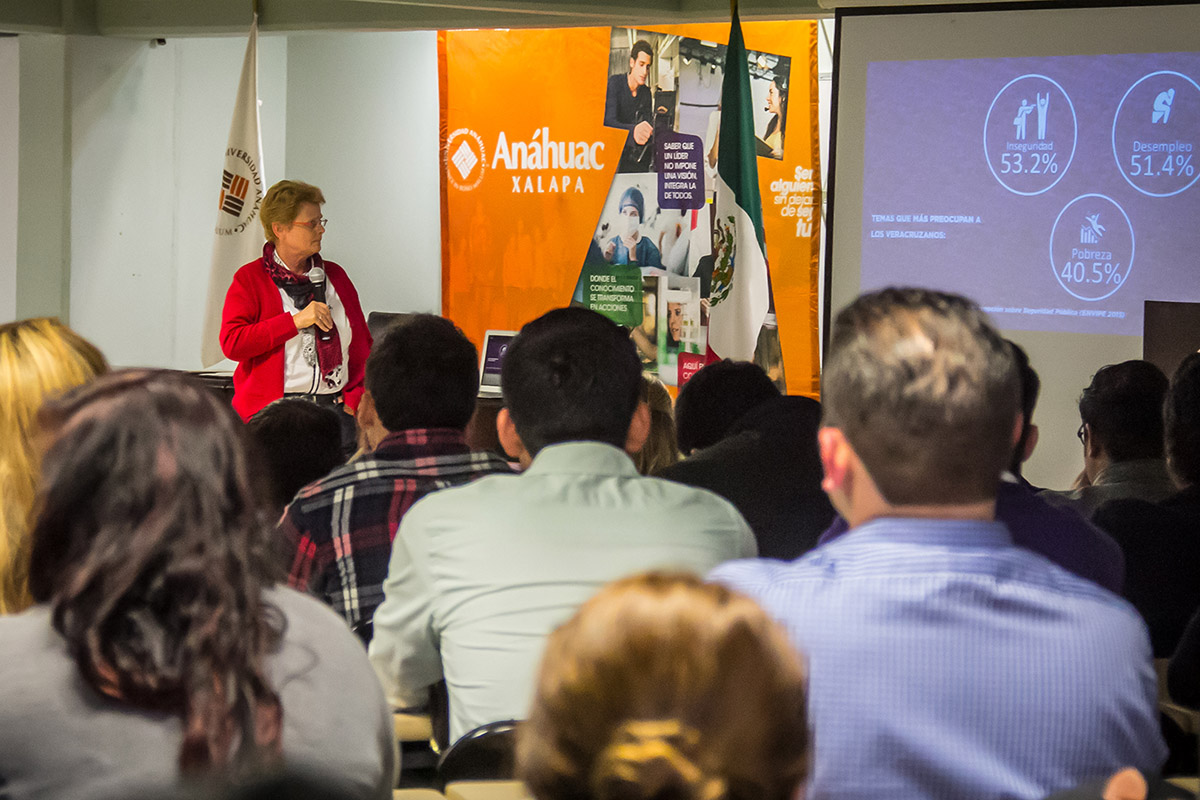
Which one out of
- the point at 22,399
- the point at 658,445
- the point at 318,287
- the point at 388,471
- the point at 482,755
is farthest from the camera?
the point at 318,287

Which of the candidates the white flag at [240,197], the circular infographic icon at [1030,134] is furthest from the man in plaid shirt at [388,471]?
the white flag at [240,197]

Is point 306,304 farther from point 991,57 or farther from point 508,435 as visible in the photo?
point 991,57

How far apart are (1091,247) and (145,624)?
13.6 feet

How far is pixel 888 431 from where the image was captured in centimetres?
137

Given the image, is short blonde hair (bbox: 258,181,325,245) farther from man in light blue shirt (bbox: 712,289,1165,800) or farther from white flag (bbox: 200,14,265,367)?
man in light blue shirt (bbox: 712,289,1165,800)

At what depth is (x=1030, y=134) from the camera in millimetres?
4664

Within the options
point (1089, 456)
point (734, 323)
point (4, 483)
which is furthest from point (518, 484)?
point (734, 323)

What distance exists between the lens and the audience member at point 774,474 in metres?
2.91

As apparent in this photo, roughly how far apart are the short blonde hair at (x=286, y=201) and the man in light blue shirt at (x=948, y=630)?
372cm

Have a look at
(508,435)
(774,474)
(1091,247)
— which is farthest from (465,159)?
(508,435)

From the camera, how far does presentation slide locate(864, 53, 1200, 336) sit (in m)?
4.50

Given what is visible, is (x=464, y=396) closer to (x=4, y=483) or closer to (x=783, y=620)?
(x=4, y=483)

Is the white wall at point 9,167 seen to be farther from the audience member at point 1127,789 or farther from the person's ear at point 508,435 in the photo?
the audience member at point 1127,789

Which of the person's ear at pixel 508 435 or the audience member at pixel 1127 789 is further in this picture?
the person's ear at pixel 508 435
